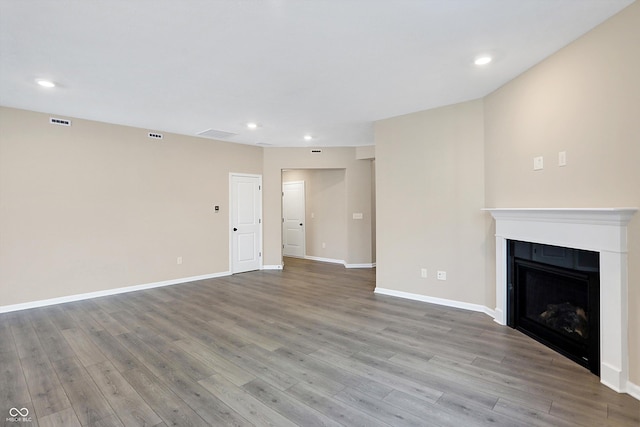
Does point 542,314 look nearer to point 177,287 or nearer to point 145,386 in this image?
point 145,386

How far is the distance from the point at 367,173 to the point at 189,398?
5.79m

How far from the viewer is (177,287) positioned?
5328 mm

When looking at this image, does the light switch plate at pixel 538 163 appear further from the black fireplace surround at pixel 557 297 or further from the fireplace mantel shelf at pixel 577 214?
the black fireplace surround at pixel 557 297

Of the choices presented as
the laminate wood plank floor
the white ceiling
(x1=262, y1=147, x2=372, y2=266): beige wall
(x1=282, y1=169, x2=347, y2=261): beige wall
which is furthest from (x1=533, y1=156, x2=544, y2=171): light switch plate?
(x1=282, y1=169, x2=347, y2=261): beige wall

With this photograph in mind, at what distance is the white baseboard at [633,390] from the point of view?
2.12 metres

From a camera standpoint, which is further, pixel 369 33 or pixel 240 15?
pixel 369 33

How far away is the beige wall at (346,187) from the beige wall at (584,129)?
12.2ft

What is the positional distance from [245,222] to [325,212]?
2.19 metres

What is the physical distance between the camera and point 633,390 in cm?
214

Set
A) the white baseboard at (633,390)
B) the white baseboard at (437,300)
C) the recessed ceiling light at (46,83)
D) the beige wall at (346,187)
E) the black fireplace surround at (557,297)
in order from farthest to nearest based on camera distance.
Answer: the beige wall at (346,187) → the white baseboard at (437,300) → the recessed ceiling light at (46,83) → the black fireplace surround at (557,297) → the white baseboard at (633,390)

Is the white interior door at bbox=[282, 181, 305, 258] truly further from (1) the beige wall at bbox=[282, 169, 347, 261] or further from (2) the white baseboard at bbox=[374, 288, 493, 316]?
(2) the white baseboard at bbox=[374, 288, 493, 316]

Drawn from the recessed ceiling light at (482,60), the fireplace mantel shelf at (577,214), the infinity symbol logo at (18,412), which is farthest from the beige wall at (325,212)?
the infinity symbol logo at (18,412)

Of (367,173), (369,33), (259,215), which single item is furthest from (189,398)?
(367,173)

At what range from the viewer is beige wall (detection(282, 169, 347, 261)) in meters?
7.62
